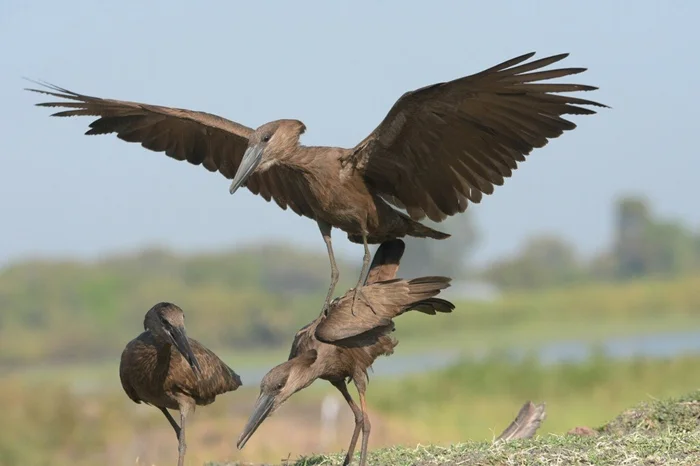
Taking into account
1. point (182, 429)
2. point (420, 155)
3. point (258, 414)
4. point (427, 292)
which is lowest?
point (182, 429)

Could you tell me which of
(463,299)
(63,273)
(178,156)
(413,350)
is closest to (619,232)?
(463,299)

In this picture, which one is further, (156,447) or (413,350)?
(413,350)

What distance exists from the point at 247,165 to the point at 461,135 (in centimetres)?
127

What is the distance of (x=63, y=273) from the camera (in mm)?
34312

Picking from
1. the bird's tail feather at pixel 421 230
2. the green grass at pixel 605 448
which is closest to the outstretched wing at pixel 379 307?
the bird's tail feather at pixel 421 230

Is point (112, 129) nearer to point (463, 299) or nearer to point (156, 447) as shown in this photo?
point (156, 447)

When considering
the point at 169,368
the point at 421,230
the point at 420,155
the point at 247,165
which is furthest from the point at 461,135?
the point at 169,368

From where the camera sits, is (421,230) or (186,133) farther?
(186,133)

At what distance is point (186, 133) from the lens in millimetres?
7945

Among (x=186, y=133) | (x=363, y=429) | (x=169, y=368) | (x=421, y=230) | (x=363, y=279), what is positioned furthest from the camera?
(x=186, y=133)

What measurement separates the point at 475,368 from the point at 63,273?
17648mm

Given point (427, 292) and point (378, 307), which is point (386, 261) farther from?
point (378, 307)

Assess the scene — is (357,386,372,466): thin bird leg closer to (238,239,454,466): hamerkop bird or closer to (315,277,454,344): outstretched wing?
(238,239,454,466): hamerkop bird

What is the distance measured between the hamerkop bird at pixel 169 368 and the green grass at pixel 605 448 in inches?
20.5
